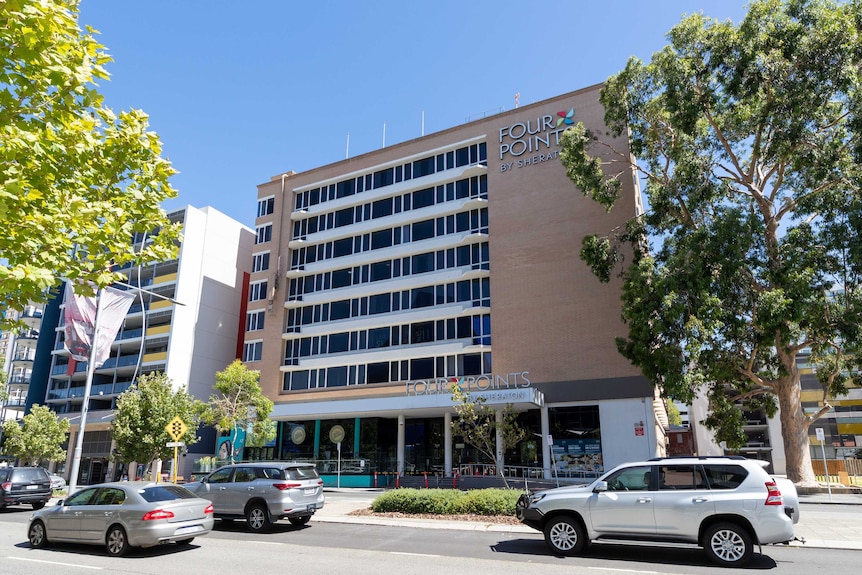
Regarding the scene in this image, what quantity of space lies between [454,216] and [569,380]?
13982 millimetres

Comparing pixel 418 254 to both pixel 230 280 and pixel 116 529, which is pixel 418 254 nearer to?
pixel 230 280

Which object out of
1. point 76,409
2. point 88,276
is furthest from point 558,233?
point 76,409

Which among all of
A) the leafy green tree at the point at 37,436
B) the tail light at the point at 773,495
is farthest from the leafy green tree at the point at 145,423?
the tail light at the point at 773,495

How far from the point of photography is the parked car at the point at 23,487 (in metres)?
21.2

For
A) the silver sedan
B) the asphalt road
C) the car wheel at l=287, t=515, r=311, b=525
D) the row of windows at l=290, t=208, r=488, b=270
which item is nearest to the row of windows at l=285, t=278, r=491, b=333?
the row of windows at l=290, t=208, r=488, b=270

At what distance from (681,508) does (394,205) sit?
3572 centimetres

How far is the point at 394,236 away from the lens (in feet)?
141

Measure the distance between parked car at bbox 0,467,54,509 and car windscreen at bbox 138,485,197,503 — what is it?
12954mm

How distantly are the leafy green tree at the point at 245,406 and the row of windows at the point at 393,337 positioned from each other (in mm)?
4820

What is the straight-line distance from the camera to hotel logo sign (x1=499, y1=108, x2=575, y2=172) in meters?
37.9

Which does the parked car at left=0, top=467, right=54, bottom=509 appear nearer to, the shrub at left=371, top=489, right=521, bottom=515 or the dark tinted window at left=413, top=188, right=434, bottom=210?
the shrub at left=371, top=489, right=521, bottom=515

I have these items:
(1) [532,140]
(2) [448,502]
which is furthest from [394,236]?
(2) [448,502]

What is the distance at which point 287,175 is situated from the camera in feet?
162

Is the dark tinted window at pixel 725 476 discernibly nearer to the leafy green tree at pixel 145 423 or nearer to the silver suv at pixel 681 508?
the silver suv at pixel 681 508
